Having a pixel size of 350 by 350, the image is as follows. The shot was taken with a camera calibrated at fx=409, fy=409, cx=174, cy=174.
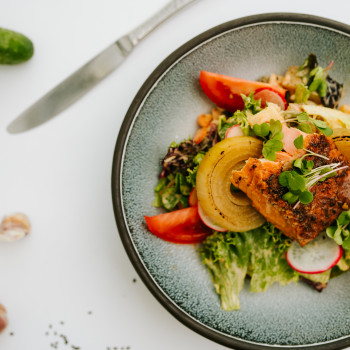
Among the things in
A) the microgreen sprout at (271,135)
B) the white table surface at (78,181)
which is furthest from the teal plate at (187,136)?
the microgreen sprout at (271,135)

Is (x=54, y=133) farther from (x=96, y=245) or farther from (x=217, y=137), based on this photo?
(x=217, y=137)

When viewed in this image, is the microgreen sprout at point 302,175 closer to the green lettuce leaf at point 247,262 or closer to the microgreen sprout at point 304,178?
the microgreen sprout at point 304,178

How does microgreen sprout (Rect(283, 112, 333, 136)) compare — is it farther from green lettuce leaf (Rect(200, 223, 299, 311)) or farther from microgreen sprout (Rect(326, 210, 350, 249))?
green lettuce leaf (Rect(200, 223, 299, 311))

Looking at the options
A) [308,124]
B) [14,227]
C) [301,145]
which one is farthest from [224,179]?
[14,227]

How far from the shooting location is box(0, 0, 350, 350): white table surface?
2756mm

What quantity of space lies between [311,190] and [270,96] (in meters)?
0.65

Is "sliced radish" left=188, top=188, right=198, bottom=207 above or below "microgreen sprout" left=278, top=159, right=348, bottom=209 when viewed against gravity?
above

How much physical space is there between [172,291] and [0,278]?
50.4 inches

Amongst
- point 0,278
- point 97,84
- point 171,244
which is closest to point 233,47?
point 97,84

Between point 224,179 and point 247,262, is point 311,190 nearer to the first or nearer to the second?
point 224,179

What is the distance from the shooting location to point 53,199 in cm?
285

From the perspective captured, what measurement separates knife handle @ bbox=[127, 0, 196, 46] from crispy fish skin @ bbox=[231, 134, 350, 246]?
3.73 feet

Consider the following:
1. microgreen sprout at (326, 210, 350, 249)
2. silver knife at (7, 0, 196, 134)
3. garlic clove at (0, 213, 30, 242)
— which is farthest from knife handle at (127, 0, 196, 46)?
microgreen sprout at (326, 210, 350, 249)

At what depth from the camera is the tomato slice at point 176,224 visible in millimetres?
2547
